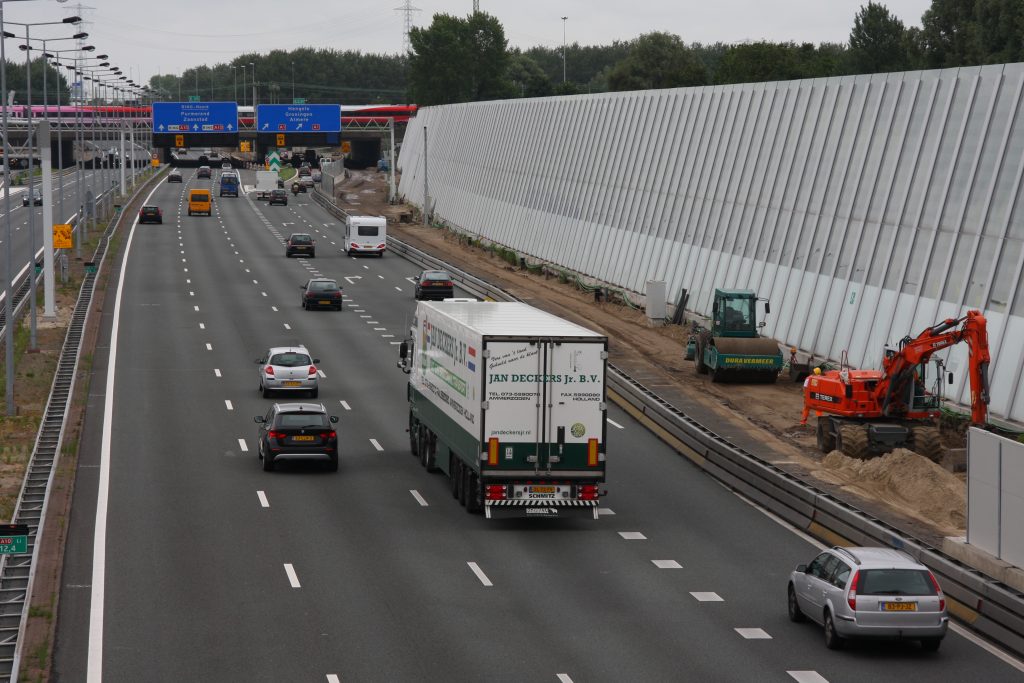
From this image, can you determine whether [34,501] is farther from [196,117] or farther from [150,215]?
[196,117]

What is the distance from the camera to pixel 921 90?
49500 mm

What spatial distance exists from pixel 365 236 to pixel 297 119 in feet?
172

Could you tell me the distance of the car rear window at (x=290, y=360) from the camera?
47.8m

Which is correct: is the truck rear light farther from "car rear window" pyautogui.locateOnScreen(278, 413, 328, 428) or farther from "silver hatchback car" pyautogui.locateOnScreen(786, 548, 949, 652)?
"silver hatchback car" pyautogui.locateOnScreen(786, 548, 949, 652)

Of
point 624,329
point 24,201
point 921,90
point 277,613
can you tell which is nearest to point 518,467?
point 277,613

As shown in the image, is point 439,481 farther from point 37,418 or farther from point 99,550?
point 37,418

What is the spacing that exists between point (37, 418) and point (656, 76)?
14648 centimetres

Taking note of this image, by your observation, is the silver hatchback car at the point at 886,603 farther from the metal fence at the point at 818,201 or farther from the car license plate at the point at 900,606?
the metal fence at the point at 818,201

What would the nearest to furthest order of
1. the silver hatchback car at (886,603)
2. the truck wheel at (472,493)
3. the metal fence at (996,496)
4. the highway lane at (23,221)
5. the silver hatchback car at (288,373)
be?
1. the silver hatchback car at (886,603)
2. the metal fence at (996,496)
3. the truck wheel at (472,493)
4. the silver hatchback car at (288,373)
5. the highway lane at (23,221)

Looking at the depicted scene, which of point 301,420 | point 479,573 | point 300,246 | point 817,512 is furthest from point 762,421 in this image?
point 300,246

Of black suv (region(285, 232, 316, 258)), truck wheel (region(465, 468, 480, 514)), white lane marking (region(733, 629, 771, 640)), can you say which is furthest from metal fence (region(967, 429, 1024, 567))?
black suv (region(285, 232, 316, 258))

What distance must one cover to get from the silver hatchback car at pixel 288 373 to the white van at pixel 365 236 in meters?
46.4

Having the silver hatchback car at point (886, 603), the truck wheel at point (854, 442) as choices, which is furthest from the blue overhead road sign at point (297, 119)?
the silver hatchback car at point (886, 603)

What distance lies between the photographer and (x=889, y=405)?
37.9 m
